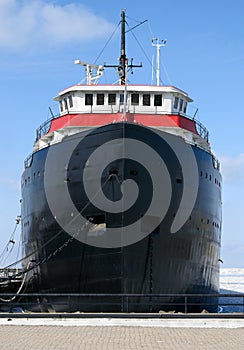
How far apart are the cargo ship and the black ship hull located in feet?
0.10

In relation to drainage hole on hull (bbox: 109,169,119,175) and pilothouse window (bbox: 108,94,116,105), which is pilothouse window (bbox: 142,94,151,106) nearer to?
pilothouse window (bbox: 108,94,116,105)

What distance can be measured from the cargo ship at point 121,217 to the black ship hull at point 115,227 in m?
0.03

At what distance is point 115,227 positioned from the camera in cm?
1834

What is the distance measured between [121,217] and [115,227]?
0.35m

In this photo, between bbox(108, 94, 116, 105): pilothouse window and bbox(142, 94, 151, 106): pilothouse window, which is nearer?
bbox(108, 94, 116, 105): pilothouse window

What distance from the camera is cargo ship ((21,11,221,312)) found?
1831 centimetres

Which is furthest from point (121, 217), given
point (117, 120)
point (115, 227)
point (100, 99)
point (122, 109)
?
point (100, 99)

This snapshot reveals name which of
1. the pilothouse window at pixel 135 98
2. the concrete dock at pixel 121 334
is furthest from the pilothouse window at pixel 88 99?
the concrete dock at pixel 121 334

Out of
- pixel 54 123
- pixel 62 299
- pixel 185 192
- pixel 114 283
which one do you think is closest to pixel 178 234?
pixel 185 192

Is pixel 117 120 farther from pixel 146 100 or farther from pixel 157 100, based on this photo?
pixel 157 100

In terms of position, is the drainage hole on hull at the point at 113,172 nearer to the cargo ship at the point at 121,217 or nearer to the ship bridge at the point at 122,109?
the cargo ship at the point at 121,217

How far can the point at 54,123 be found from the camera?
23750 millimetres

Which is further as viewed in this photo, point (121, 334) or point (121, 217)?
point (121, 217)

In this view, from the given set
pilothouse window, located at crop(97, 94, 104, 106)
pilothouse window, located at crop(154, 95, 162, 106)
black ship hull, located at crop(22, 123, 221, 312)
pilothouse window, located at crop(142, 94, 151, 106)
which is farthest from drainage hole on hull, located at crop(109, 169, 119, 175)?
pilothouse window, located at crop(154, 95, 162, 106)
